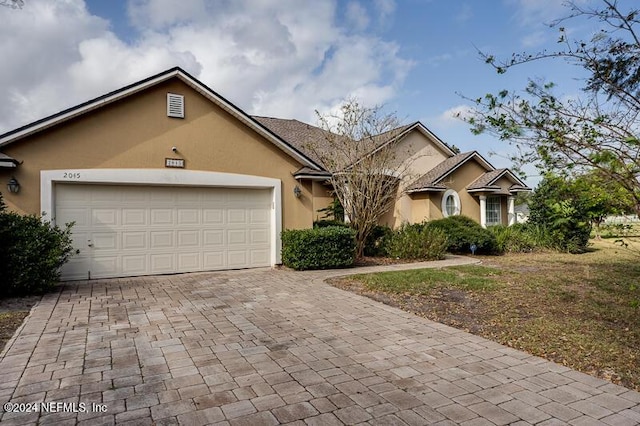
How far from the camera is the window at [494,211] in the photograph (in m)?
20.8

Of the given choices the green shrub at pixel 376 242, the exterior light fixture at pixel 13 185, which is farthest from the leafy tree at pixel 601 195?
the exterior light fixture at pixel 13 185

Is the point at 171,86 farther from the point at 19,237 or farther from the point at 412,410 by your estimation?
the point at 412,410

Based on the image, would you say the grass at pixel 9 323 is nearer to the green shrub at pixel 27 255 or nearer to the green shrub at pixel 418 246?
the green shrub at pixel 27 255

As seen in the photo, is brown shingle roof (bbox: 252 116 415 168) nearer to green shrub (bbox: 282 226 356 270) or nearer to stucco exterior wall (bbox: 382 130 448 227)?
stucco exterior wall (bbox: 382 130 448 227)

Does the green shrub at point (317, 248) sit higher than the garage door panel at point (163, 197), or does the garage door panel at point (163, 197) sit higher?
the garage door panel at point (163, 197)

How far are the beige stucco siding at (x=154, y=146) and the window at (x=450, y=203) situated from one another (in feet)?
29.5

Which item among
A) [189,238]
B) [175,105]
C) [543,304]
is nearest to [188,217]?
[189,238]

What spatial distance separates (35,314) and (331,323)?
5185 mm

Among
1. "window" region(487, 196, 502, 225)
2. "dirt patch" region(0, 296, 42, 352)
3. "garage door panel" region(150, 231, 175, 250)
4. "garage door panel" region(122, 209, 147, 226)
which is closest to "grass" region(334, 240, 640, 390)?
"garage door panel" region(150, 231, 175, 250)

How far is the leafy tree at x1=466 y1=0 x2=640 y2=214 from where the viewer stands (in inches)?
157

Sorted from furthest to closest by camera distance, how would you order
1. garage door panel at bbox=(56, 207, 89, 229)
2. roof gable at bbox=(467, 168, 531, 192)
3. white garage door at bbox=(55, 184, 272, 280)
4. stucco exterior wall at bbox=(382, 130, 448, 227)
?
roof gable at bbox=(467, 168, 531, 192)
stucco exterior wall at bbox=(382, 130, 448, 227)
white garage door at bbox=(55, 184, 272, 280)
garage door panel at bbox=(56, 207, 89, 229)

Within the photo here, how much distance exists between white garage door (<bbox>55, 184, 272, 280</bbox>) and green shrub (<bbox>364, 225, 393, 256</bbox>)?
448cm

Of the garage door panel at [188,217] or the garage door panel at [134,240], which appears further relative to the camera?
the garage door panel at [188,217]

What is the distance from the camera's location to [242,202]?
12195 millimetres
